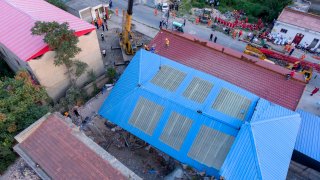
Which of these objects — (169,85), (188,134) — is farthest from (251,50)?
(188,134)

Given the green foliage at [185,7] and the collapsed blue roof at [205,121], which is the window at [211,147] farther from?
the green foliage at [185,7]

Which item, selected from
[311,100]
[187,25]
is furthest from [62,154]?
[187,25]

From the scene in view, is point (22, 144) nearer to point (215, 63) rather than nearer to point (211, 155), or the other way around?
point (211, 155)

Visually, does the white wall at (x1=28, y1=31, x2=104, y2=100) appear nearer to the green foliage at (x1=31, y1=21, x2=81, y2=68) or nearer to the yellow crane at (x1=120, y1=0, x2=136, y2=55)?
the green foliage at (x1=31, y1=21, x2=81, y2=68)

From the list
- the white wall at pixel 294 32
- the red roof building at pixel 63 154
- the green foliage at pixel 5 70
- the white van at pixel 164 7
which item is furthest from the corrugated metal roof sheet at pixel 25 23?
the white wall at pixel 294 32

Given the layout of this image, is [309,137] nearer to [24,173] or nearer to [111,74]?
[111,74]

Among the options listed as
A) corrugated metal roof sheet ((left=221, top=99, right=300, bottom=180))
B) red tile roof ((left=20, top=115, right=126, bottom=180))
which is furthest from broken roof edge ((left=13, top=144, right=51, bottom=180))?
corrugated metal roof sheet ((left=221, top=99, right=300, bottom=180))

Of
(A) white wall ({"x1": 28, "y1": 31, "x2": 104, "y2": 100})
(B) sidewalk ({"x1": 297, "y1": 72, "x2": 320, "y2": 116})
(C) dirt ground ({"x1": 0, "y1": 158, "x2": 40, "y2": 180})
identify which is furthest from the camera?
(B) sidewalk ({"x1": 297, "y1": 72, "x2": 320, "y2": 116})
